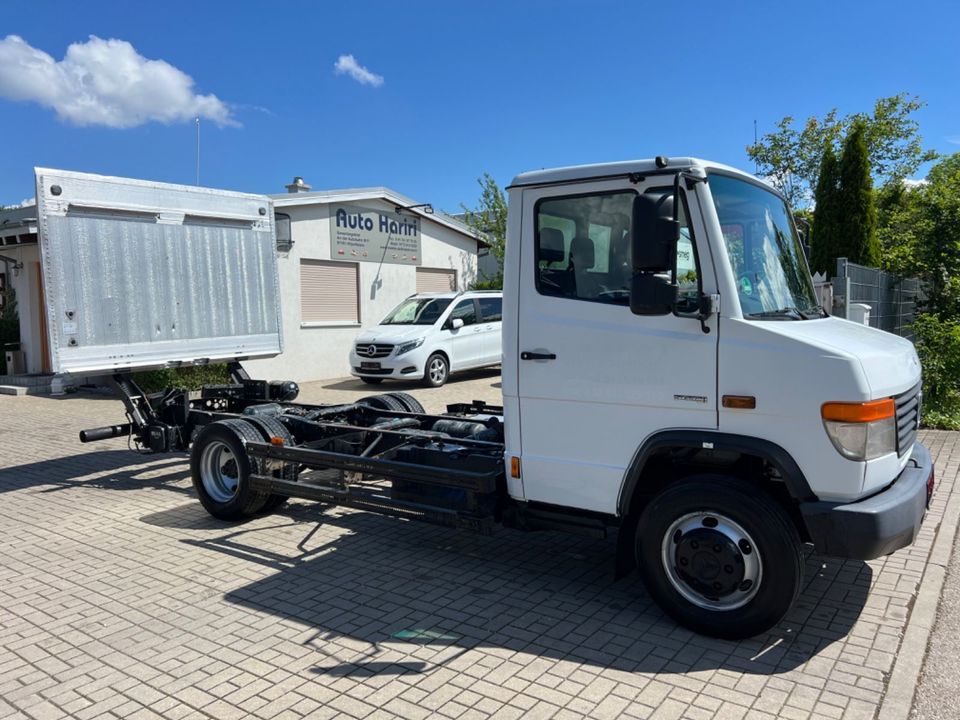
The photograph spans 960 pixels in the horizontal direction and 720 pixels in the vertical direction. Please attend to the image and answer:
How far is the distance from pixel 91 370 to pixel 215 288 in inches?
65.7

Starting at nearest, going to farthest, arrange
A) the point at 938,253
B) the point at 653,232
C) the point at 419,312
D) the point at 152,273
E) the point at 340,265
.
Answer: the point at 653,232 → the point at 152,273 → the point at 938,253 → the point at 419,312 → the point at 340,265

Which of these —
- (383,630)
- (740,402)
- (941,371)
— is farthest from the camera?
(941,371)

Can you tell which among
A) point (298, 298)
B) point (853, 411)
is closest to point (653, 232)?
point (853, 411)

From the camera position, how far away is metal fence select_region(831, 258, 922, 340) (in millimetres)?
10109

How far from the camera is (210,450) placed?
6.61 meters

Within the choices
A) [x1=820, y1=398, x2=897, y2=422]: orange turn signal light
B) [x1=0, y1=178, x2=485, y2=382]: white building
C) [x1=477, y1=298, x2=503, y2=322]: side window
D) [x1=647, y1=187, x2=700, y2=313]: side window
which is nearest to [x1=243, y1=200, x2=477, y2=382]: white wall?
[x1=0, y1=178, x2=485, y2=382]: white building

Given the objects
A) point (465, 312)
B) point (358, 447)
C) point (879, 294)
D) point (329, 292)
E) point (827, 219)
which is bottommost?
point (358, 447)

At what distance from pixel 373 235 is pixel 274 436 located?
42.1 ft

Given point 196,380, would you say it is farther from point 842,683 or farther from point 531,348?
point 842,683

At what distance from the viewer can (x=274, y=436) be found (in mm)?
6328

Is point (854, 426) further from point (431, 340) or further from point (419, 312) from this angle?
point (419, 312)

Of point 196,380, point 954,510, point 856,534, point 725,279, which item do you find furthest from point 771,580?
point 196,380

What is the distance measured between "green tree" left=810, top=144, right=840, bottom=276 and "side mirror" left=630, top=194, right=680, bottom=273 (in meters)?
12.2

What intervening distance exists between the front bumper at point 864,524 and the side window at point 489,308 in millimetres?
13200
